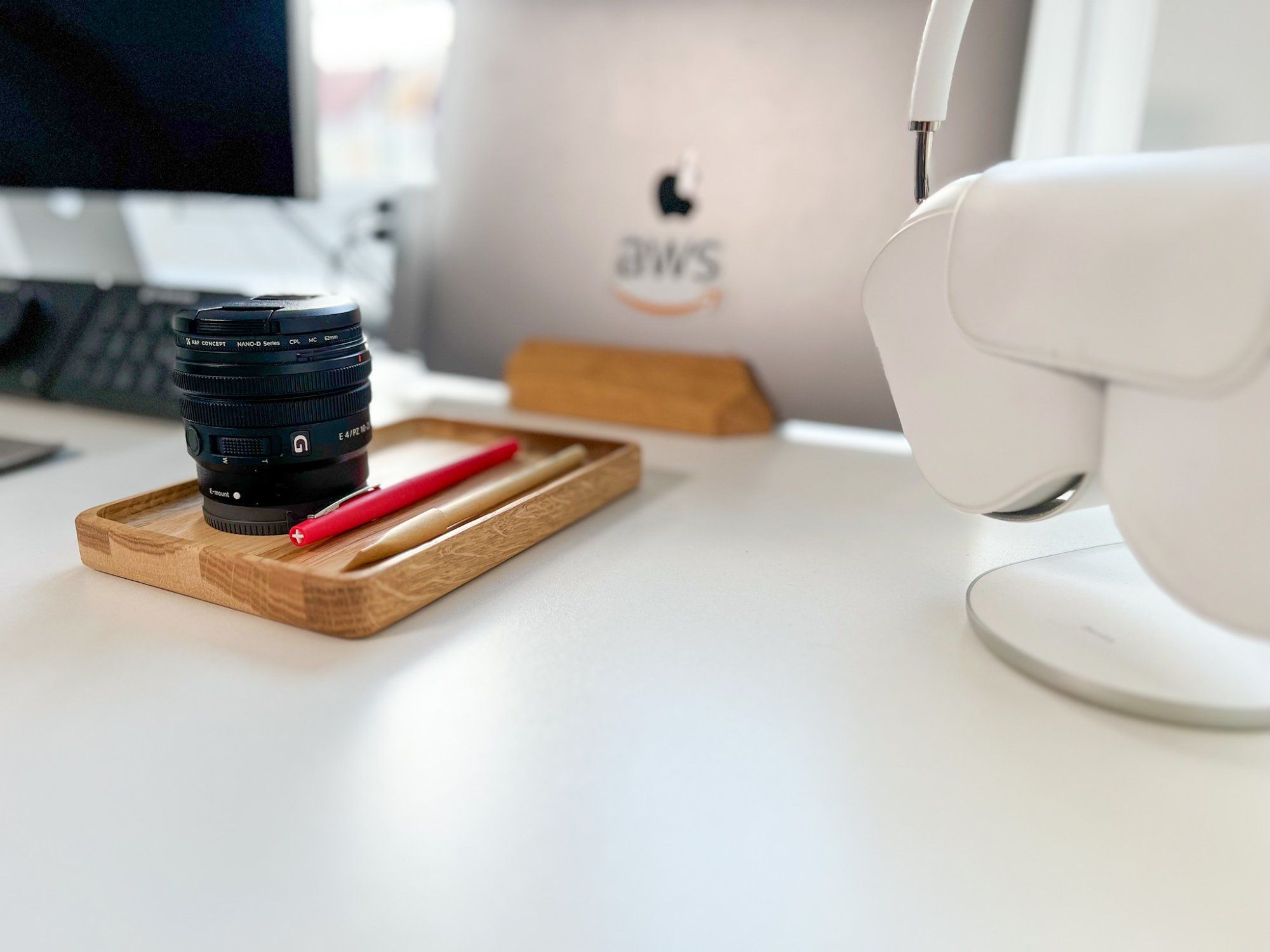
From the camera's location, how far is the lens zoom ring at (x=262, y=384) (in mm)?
422

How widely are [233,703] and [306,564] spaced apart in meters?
0.09

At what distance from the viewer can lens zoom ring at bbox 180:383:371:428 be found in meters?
0.42

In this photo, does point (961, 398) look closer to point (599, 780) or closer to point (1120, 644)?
point (1120, 644)

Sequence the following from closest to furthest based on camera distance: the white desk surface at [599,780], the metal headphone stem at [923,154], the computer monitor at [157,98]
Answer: the white desk surface at [599,780], the metal headphone stem at [923,154], the computer monitor at [157,98]

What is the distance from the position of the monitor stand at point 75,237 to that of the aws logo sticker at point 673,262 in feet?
1.93

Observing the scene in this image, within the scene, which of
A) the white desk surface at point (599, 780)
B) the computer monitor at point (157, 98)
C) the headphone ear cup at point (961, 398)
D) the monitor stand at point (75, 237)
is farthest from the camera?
the monitor stand at point (75, 237)

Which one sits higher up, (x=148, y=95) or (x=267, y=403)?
(x=148, y=95)

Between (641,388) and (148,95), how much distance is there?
470mm

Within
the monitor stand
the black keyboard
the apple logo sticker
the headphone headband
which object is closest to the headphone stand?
the headphone headband

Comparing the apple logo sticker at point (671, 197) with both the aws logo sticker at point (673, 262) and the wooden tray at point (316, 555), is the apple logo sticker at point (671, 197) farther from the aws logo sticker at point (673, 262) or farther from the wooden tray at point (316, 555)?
the wooden tray at point (316, 555)

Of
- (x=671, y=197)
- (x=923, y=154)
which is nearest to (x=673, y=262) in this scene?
(x=671, y=197)

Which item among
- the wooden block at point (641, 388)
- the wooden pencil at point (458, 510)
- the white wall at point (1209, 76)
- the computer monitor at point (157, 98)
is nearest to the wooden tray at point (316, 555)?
the wooden pencil at point (458, 510)

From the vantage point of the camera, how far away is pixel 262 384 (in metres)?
0.42

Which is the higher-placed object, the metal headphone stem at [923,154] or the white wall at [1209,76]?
the white wall at [1209,76]
